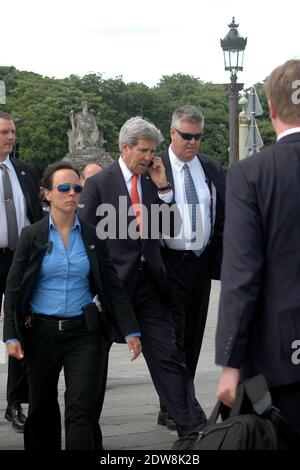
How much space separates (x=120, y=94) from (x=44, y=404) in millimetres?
100466

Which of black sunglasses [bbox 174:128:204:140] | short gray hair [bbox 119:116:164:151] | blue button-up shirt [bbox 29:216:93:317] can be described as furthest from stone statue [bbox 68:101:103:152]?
blue button-up shirt [bbox 29:216:93:317]

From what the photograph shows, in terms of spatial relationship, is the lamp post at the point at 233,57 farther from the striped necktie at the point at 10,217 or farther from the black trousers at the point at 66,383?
the black trousers at the point at 66,383

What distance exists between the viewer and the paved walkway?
742 cm

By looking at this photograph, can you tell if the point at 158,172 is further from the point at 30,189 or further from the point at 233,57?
the point at 233,57

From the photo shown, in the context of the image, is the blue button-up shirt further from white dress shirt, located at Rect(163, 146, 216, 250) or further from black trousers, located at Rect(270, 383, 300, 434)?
black trousers, located at Rect(270, 383, 300, 434)

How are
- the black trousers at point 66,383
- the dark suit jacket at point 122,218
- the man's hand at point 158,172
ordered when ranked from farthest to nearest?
1. the man's hand at point 158,172
2. the dark suit jacket at point 122,218
3. the black trousers at point 66,383

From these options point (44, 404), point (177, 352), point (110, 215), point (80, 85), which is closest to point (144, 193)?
point (110, 215)

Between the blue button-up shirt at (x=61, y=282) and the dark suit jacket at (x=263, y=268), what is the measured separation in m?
2.12

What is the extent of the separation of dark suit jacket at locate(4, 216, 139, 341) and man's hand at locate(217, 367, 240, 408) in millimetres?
2215

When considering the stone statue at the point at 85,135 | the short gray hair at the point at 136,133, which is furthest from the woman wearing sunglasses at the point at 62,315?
the stone statue at the point at 85,135

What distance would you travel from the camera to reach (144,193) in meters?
7.67

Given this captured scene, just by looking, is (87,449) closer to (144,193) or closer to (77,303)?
(77,303)

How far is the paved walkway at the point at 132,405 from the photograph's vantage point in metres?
7.42

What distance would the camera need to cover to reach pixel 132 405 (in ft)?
29.2
